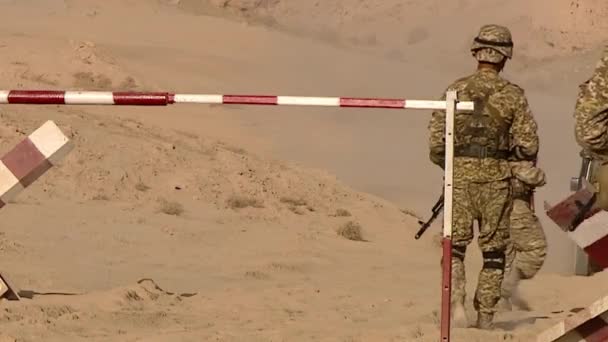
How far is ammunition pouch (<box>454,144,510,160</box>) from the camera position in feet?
24.3

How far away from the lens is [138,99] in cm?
586

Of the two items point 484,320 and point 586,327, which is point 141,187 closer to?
point 484,320

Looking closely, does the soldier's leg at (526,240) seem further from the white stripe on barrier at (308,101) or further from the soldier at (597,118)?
the soldier at (597,118)

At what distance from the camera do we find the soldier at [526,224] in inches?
294

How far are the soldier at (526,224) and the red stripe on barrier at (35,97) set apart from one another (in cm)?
268

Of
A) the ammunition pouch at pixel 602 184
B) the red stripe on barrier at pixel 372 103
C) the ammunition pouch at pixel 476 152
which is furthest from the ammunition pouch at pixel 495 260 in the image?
the ammunition pouch at pixel 602 184

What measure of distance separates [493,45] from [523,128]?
465 millimetres

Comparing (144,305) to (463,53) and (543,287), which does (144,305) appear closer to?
(543,287)

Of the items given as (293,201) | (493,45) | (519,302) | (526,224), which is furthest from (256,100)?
(293,201)

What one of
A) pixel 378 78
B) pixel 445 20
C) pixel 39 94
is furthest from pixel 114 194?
pixel 445 20

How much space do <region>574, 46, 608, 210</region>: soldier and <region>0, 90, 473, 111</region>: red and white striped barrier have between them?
2.64 feet

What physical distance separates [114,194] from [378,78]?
18.6 m

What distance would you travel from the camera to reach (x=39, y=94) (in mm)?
5949

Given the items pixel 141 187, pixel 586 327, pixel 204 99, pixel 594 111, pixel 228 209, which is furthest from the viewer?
pixel 141 187
